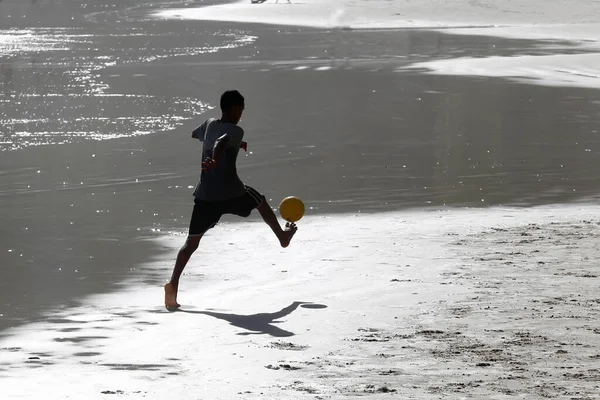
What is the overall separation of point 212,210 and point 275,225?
60cm

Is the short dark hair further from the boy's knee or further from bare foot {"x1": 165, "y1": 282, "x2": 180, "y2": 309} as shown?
bare foot {"x1": 165, "y1": 282, "x2": 180, "y2": 309}

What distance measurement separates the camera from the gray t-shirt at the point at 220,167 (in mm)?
8852

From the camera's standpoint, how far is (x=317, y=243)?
11.0 metres

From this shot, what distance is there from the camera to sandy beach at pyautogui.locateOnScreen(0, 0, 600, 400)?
7078mm

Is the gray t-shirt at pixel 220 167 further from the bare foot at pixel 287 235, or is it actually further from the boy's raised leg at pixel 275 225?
the bare foot at pixel 287 235

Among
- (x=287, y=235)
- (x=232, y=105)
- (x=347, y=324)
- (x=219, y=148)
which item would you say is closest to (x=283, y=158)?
(x=287, y=235)

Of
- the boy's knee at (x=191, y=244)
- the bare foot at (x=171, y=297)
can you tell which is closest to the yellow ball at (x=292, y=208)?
the boy's knee at (x=191, y=244)

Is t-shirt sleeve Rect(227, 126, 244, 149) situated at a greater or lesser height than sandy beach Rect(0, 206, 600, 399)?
greater

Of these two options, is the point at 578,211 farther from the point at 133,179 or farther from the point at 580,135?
the point at 580,135

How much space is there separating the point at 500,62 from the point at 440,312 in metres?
23.9

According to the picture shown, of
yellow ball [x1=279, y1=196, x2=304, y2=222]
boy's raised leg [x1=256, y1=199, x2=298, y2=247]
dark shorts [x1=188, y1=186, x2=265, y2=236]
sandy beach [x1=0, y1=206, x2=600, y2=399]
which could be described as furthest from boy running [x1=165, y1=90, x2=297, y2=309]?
yellow ball [x1=279, y1=196, x2=304, y2=222]

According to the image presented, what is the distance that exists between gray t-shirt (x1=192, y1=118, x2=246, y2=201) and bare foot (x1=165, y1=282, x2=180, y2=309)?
2.14ft

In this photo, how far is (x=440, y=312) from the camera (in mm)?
8336

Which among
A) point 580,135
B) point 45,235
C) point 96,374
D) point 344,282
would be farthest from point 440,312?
point 580,135
